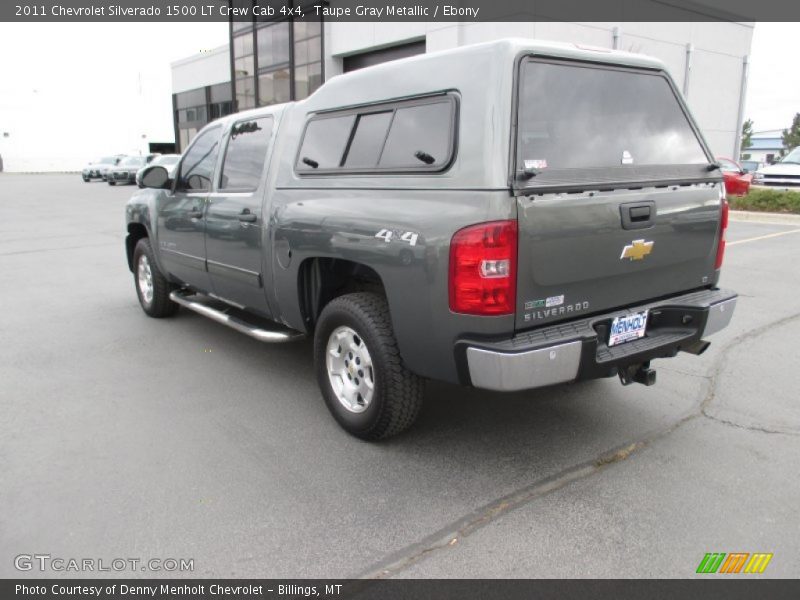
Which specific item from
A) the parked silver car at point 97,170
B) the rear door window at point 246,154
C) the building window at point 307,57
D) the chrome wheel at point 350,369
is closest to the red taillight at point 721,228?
the chrome wheel at point 350,369

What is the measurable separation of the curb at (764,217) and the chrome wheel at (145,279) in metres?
13.8

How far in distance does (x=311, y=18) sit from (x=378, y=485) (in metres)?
26.0

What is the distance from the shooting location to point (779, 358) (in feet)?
17.0

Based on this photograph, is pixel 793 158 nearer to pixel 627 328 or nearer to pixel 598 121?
pixel 598 121

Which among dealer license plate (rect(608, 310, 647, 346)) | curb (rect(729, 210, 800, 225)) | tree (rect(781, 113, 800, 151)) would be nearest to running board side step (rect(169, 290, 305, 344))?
dealer license plate (rect(608, 310, 647, 346))

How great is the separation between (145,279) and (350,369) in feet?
12.3

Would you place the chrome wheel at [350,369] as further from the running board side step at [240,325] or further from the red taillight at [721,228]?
the red taillight at [721,228]

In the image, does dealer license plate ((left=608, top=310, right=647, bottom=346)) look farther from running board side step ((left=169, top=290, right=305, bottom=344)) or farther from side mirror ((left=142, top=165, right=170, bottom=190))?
side mirror ((left=142, top=165, right=170, bottom=190))

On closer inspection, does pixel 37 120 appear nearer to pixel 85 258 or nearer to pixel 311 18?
pixel 311 18

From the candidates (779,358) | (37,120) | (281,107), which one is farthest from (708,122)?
(37,120)

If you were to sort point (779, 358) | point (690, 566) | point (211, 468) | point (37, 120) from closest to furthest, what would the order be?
point (690, 566) < point (211, 468) < point (779, 358) < point (37, 120)

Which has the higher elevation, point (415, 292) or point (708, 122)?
point (708, 122)

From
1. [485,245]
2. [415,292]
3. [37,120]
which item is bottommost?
[415,292]

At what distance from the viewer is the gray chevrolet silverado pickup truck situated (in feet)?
9.88
